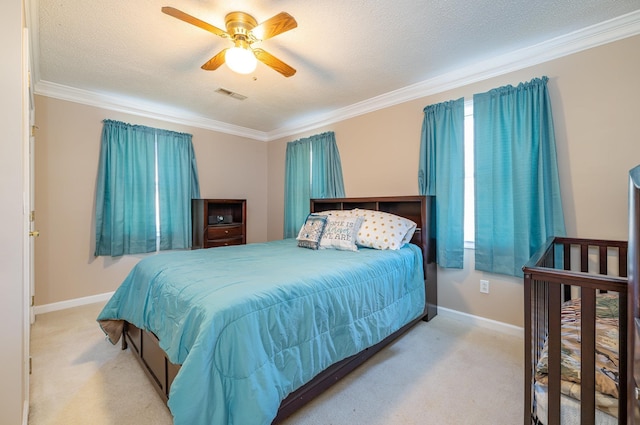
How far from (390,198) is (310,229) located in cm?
97

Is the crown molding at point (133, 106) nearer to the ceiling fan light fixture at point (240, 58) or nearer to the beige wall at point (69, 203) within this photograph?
the beige wall at point (69, 203)

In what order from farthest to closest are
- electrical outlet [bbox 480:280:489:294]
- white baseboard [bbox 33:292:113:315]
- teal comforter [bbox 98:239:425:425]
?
white baseboard [bbox 33:292:113:315], electrical outlet [bbox 480:280:489:294], teal comforter [bbox 98:239:425:425]

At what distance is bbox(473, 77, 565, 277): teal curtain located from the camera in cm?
228

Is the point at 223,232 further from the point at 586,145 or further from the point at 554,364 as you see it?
the point at 586,145

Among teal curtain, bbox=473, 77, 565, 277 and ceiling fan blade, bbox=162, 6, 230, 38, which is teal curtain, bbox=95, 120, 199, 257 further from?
teal curtain, bbox=473, 77, 565, 277

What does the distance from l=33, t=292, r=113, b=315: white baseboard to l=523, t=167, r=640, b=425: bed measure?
419 cm

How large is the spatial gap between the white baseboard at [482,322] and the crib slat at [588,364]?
5.69 feet

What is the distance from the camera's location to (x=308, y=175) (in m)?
4.28

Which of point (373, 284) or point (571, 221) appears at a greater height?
point (571, 221)

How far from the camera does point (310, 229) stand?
295 cm

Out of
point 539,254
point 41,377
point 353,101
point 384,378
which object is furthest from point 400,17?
point 41,377

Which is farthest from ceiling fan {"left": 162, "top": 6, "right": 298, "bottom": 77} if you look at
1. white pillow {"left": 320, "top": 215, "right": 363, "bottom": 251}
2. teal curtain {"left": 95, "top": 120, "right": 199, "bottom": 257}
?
teal curtain {"left": 95, "top": 120, "right": 199, "bottom": 257}

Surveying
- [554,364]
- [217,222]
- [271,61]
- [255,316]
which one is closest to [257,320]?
[255,316]

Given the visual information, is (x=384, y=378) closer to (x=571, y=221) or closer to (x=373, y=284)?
(x=373, y=284)
